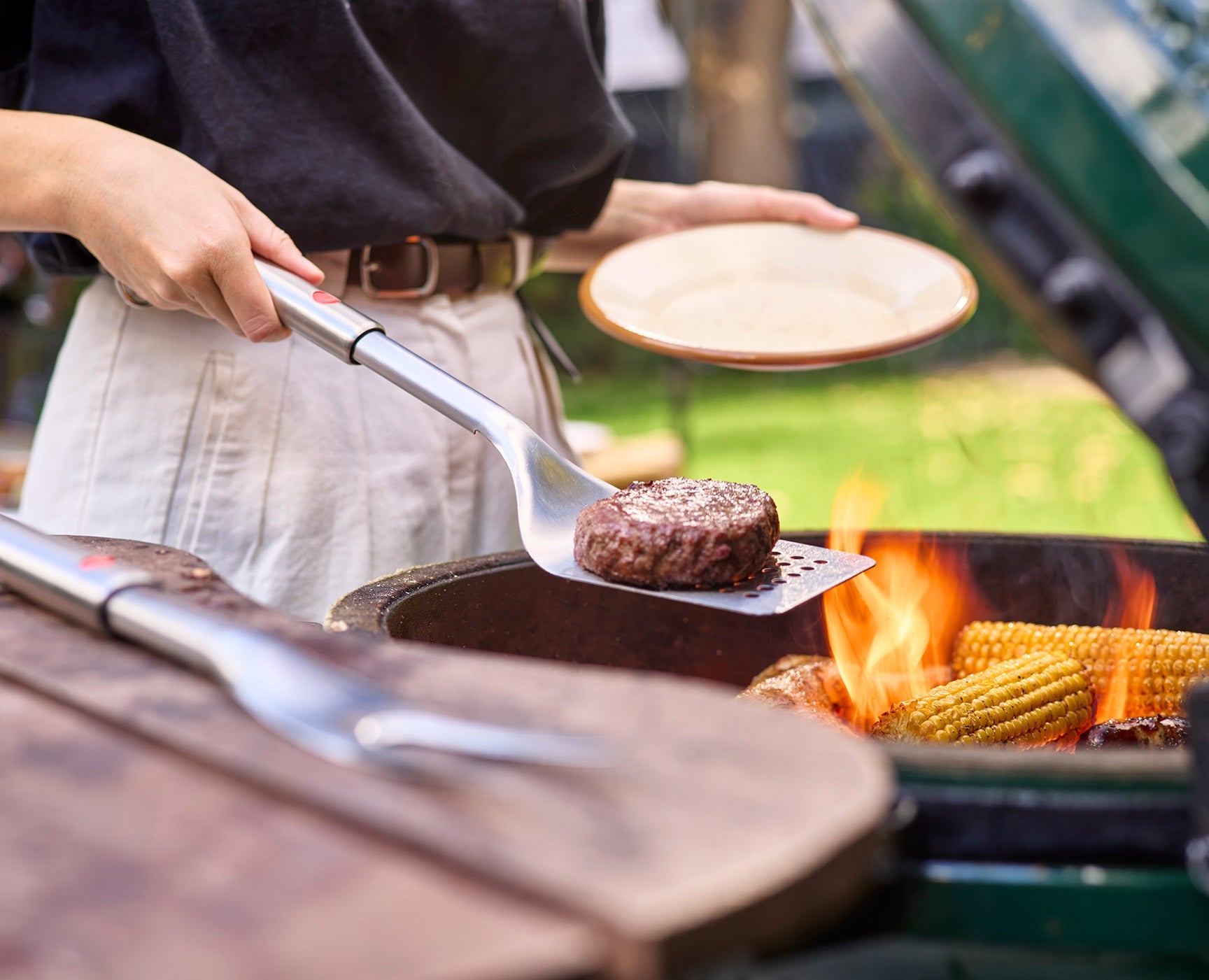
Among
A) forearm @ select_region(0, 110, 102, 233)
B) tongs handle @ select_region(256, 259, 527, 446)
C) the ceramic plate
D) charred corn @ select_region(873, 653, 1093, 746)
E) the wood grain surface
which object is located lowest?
charred corn @ select_region(873, 653, 1093, 746)

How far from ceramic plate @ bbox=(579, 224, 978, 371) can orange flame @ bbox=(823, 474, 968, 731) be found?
0.75ft

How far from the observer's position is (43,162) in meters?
1.30

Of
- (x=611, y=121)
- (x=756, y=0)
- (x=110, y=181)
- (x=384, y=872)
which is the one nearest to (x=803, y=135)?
(x=756, y=0)

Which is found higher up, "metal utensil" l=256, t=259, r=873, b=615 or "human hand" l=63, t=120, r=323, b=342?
"human hand" l=63, t=120, r=323, b=342

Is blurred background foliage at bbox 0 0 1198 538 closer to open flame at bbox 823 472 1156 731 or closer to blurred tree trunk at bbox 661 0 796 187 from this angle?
blurred tree trunk at bbox 661 0 796 187

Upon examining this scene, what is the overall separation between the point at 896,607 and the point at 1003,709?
1.15 feet

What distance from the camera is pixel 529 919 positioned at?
0.49 meters

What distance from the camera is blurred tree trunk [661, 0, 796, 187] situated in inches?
338

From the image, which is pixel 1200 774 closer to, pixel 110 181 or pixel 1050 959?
pixel 1050 959

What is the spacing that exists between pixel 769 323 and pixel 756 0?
765 centimetres

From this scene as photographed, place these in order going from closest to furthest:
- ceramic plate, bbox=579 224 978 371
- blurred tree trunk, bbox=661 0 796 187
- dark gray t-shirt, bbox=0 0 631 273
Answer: dark gray t-shirt, bbox=0 0 631 273 < ceramic plate, bbox=579 224 978 371 < blurred tree trunk, bbox=661 0 796 187

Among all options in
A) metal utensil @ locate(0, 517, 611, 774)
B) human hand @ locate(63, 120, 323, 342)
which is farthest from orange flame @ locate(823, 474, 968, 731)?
metal utensil @ locate(0, 517, 611, 774)

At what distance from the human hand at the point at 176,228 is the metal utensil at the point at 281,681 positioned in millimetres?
461

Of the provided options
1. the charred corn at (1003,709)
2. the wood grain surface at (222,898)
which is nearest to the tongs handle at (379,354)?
the charred corn at (1003,709)
